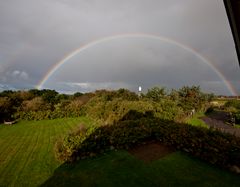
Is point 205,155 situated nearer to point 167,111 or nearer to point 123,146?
point 123,146

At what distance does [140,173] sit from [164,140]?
3132mm

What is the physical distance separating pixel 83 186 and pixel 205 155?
526cm

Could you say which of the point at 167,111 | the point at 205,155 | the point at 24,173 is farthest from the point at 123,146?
the point at 167,111

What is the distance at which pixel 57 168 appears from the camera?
813cm

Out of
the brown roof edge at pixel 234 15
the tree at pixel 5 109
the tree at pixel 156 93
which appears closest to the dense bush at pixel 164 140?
the brown roof edge at pixel 234 15

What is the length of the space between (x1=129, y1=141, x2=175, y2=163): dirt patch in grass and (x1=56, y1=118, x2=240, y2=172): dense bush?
30cm

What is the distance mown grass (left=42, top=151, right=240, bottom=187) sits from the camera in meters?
6.55

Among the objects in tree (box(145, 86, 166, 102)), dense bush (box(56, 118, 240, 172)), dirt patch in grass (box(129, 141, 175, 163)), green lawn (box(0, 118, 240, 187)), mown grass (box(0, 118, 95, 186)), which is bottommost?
mown grass (box(0, 118, 95, 186))

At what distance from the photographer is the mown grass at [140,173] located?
6.55m

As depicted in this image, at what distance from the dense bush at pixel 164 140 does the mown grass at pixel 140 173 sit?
1.54 feet

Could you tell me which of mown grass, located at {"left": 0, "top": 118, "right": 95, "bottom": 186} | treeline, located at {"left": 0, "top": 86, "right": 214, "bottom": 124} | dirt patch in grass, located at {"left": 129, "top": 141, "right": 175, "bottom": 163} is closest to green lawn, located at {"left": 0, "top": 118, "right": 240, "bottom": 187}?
mown grass, located at {"left": 0, "top": 118, "right": 95, "bottom": 186}

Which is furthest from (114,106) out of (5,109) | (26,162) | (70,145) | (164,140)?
(5,109)

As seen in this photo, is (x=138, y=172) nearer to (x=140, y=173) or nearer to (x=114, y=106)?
(x=140, y=173)

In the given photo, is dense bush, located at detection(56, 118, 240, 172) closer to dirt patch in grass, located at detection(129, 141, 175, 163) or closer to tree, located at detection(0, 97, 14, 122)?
dirt patch in grass, located at detection(129, 141, 175, 163)
